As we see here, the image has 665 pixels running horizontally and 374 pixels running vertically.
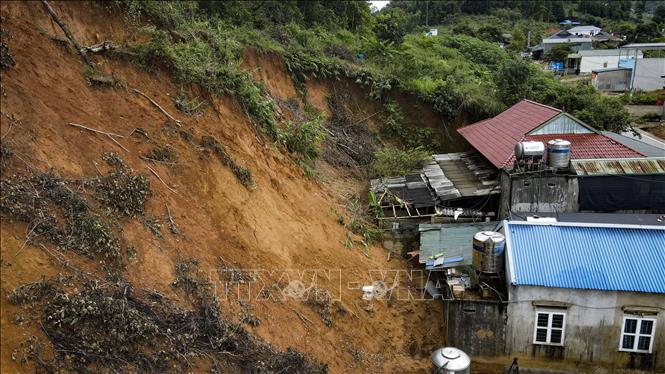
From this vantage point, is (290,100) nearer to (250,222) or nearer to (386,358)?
(250,222)

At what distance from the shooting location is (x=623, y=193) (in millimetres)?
16172

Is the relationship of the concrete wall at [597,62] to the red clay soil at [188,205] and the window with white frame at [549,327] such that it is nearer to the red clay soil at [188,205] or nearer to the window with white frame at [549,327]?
the red clay soil at [188,205]

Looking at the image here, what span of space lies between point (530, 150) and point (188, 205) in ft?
34.5

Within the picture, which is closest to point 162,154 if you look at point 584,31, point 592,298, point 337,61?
point 592,298

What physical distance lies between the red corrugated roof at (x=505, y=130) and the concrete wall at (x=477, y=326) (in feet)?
21.0

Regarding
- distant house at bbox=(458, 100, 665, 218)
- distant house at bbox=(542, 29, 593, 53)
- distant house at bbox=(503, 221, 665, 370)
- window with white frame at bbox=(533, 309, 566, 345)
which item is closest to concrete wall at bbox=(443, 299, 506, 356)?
distant house at bbox=(503, 221, 665, 370)

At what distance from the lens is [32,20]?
37.8 ft

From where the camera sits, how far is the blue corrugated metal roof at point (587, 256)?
12.0 m

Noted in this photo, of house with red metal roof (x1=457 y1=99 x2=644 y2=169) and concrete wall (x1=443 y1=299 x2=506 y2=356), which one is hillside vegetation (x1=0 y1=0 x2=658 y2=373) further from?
house with red metal roof (x1=457 y1=99 x2=644 y2=169)

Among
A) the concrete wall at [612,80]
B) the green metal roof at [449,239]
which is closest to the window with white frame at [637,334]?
the green metal roof at [449,239]

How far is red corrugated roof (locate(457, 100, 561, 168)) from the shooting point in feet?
60.8

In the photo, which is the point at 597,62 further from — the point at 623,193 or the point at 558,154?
the point at 558,154

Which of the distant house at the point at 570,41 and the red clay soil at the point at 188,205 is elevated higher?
the red clay soil at the point at 188,205

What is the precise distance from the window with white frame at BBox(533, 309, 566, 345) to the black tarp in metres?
5.40
